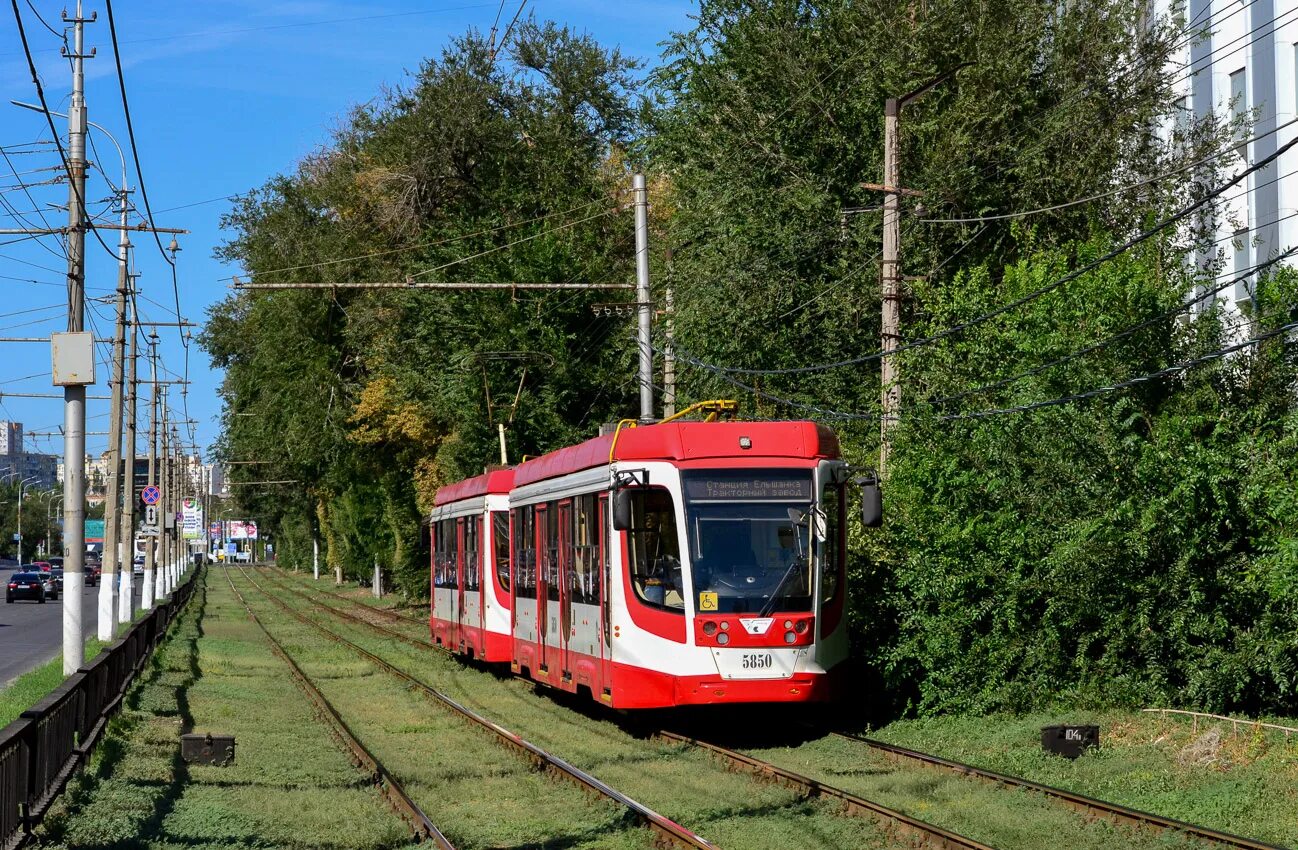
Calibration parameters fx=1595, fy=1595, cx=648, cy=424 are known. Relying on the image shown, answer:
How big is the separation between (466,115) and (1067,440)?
1350 inches

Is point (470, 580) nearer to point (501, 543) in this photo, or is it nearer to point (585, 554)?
point (501, 543)

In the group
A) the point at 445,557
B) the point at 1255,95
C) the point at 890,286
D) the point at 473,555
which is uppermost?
the point at 1255,95

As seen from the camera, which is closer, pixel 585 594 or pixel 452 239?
pixel 585 594

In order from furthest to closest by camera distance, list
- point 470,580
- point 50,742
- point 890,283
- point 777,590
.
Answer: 1. point 470,580
2. point 890,283
3. point 777,590
4. point 50,742

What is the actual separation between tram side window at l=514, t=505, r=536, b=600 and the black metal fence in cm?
542

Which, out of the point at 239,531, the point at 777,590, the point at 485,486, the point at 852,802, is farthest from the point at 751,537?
the point at 239,531

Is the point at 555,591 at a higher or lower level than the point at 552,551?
lower

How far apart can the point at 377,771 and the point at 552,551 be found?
593 cm

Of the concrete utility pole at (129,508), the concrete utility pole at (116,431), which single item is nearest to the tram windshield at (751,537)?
the concrete utility pole at (116,431)

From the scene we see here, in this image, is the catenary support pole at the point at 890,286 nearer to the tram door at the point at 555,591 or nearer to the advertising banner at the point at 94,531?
the tram door at the point at 555,591

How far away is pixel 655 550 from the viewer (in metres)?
16.5

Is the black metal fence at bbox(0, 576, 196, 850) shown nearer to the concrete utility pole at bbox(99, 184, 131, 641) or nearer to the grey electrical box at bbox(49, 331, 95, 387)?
the grey electrical box at bbox(49, 331, 95, 387)

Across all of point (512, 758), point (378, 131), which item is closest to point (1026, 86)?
point (512, 758)

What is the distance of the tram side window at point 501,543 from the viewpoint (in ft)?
78.9
